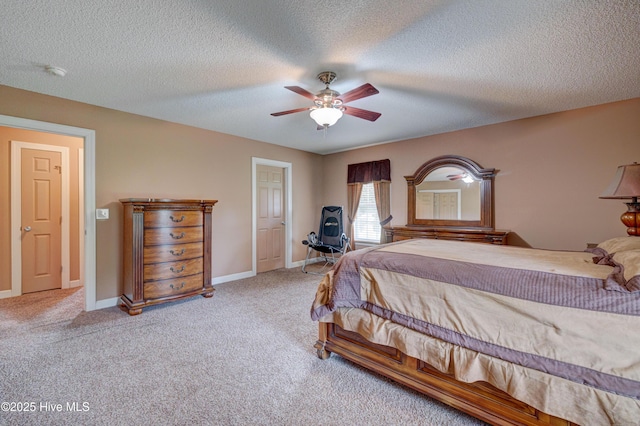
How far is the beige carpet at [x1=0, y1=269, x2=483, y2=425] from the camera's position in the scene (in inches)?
61.3

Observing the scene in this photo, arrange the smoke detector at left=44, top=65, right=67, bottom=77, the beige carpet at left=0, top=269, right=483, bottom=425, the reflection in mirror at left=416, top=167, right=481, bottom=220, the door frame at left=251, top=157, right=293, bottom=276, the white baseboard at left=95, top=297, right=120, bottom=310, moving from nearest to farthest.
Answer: the beige carpet at left=0, top=269, right=483, bottom=425
the smoke detector at left=44, top=65, right=67, bottom=77
the white baseboard at left=95, top=297, right=120, bottom=310
the reflection in mirror at left=416, top=167, right=481, bottom=220
the door frame at left=251, top=157, right=293, bottom=276

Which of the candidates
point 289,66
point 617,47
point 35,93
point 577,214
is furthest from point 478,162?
point 35,93

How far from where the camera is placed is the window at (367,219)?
518 centimetres

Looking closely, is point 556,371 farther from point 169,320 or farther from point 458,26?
point 169,320

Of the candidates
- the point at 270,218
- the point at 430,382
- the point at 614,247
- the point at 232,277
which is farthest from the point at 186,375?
the point at 270,218

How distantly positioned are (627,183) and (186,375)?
11.9ft

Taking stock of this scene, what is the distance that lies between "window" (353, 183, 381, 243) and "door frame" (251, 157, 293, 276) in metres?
1.30

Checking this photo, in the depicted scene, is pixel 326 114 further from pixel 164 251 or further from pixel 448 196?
pixel 448 196

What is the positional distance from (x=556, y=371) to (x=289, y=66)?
255 cm

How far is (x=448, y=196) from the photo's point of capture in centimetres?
427

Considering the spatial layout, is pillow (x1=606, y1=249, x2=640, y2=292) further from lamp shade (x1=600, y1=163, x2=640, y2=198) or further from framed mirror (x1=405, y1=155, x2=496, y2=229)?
framed mirror (x1=405, y1=155, x2=496, y2=229)

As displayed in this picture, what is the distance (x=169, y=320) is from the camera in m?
2.86

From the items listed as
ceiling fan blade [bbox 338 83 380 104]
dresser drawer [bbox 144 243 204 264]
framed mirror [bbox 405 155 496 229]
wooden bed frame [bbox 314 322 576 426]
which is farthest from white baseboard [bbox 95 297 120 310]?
framed mirror [bbox 405 155 496 229]

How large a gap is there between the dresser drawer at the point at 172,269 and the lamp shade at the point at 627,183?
4.18 metres
